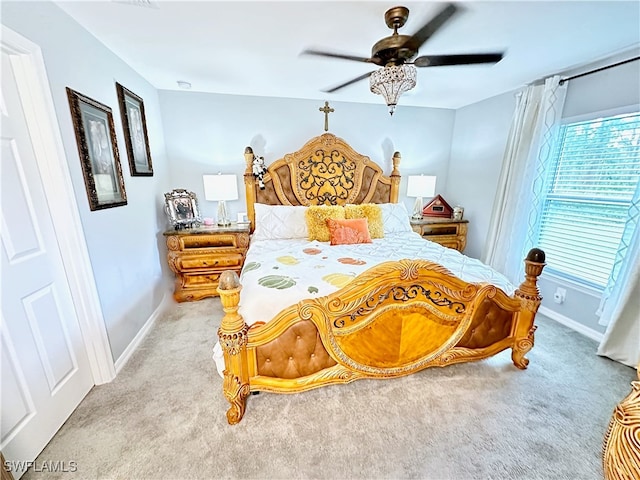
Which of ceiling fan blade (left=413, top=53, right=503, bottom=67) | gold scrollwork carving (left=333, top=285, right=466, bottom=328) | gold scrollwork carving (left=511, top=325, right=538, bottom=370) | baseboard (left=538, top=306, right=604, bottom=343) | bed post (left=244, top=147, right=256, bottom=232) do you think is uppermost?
ceiling fan blade (left=413, top=53, right=503, bottom=67)

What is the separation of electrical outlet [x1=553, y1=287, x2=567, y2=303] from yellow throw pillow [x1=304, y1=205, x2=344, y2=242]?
231 cm

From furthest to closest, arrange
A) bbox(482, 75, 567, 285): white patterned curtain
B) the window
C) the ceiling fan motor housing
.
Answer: bbox(482, 75, 567, 285): white patterned curtain < the window < the ceiling fan motor housing

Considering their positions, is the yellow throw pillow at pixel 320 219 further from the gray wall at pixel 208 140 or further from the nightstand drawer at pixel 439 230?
the nightstand drawer at pixel 439 230

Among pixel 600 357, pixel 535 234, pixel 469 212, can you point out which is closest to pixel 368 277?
pixel 600 357

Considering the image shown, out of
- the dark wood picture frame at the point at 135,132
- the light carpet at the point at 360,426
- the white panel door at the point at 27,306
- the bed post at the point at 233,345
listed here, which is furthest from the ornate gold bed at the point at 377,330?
the dark wood picture frame at the point at 135,132

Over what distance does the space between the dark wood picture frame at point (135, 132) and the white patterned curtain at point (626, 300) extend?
413 centimetres

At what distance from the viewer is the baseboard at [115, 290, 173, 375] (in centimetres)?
198

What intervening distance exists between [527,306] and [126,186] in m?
3.22

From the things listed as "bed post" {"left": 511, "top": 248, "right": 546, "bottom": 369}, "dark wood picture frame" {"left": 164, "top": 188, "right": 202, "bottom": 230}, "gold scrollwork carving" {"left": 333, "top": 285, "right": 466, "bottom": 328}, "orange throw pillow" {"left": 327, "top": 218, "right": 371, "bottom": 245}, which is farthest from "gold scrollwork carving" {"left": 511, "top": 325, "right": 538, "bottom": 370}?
"dark wood picture frame" {"left": 164, "top": 188, "right": 202, "bottom": 230}

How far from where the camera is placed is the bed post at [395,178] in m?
3.44

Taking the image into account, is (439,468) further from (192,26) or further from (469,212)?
(469,212)

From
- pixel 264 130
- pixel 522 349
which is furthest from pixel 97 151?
pixel 522 349

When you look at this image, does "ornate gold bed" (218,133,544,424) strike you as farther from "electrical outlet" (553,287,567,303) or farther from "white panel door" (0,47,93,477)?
"electrical outlet" (553,287,567,303)

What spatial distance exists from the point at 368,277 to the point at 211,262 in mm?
2095
